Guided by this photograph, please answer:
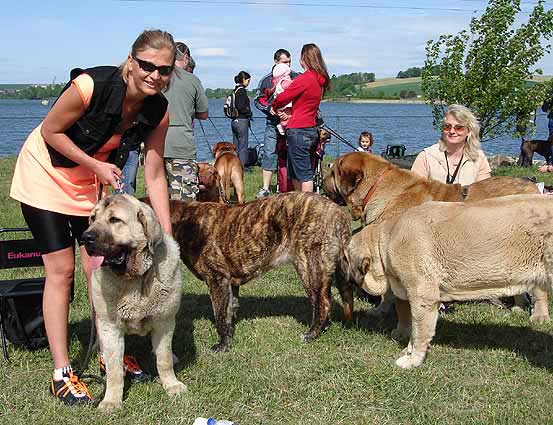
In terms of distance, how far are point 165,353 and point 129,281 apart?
2.07 feet

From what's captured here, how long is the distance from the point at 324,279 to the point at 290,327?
2.32 feet

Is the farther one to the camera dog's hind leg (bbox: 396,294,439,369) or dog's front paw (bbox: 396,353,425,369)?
dog's front paw (bbox: 396,353,425,369)

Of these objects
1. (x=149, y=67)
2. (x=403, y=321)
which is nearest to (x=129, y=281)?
(x=149, y=67)

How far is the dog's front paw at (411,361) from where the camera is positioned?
4.57 m

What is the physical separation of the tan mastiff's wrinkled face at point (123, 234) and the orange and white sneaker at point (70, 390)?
922 mm

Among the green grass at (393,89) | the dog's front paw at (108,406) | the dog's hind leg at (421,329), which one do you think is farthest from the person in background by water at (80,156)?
the green grass at (393,89)

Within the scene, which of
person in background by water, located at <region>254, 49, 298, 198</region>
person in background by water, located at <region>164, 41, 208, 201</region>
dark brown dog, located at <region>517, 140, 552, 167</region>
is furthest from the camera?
dark brown dog, located at <region>517, 140, 552, 167</region>

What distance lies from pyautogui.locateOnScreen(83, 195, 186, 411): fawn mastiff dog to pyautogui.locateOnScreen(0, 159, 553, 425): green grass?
32 cm

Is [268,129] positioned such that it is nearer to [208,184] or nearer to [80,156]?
[208,184]

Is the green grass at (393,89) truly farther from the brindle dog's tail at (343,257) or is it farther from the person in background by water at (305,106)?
the brindle dog's tail at (343,257)

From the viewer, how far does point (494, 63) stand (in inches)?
509

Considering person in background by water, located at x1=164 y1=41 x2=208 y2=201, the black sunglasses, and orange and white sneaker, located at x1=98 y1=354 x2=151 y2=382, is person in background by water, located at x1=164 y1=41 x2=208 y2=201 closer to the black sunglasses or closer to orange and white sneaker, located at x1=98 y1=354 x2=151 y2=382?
orange and white sneaker, located at x1=98 y1=354 x2=151 y2=382

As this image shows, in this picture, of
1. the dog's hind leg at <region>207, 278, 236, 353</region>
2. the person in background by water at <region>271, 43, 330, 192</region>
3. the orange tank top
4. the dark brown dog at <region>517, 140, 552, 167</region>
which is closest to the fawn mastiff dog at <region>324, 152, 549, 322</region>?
the dog's hind leg at <region>207, 278, 236, 353</region>

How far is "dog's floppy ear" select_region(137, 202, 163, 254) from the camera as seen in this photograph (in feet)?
11.9
